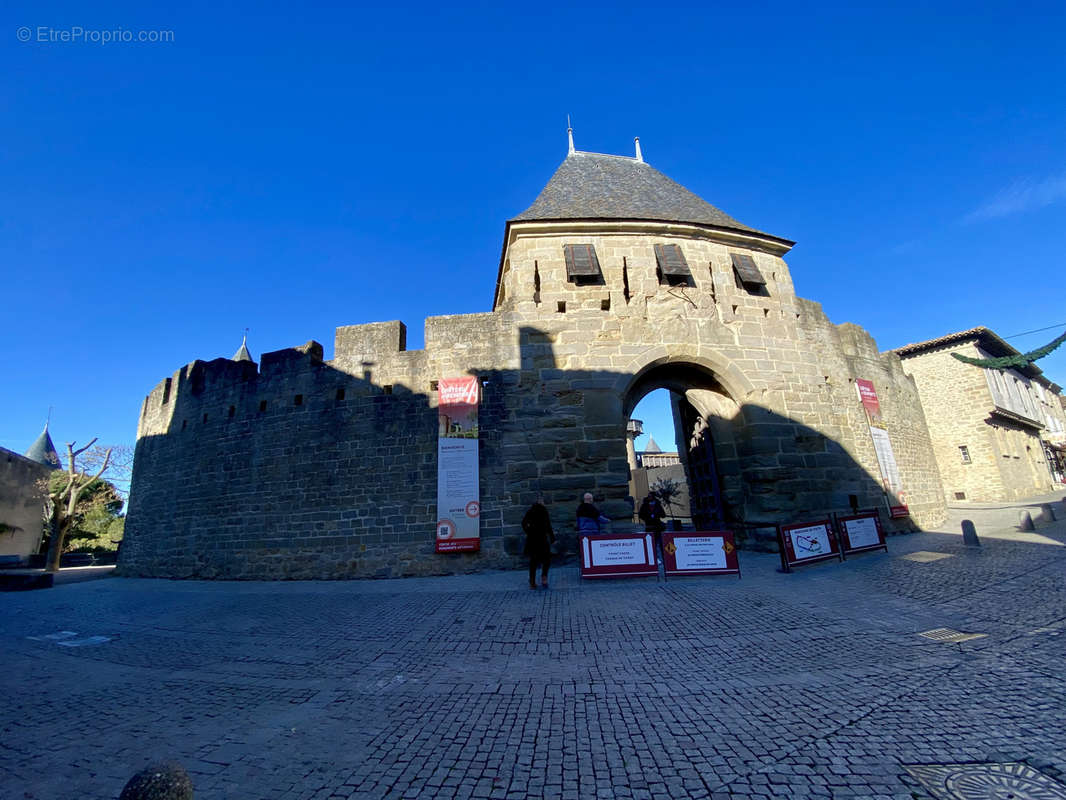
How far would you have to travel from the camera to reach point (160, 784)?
1.71m

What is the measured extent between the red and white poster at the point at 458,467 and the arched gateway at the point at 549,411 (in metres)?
0.23

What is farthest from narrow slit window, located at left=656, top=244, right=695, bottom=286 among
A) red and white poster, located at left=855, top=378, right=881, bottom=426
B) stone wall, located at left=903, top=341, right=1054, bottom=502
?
stone wall, located at left=903, top=341, right=1054, bottom=502

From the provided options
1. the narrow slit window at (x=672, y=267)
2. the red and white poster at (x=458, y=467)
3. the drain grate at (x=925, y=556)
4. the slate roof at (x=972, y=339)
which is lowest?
the drain grate at (x=925, y=556)

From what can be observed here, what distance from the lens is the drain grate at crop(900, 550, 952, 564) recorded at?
24.6 feet

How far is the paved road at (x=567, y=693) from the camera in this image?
2.35 m

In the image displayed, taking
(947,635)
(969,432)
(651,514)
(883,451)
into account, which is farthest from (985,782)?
(969,432)

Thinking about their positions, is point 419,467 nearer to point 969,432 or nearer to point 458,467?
point 458,467

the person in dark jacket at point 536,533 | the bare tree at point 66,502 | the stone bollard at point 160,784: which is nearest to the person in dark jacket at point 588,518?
the person in dark jacket at point 536,533

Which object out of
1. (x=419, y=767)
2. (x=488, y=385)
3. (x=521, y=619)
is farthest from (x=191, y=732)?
(x=488, y=385)

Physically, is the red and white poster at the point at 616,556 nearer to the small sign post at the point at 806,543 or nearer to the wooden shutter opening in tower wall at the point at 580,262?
the small sign post at the point at 806,543

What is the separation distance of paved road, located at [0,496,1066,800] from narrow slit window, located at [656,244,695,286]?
25.1ft

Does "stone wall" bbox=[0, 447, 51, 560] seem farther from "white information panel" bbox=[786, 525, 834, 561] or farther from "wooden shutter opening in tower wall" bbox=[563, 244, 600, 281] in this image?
"white information panel" bbox=[786, 525, 834, 561]

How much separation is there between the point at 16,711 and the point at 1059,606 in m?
10.0

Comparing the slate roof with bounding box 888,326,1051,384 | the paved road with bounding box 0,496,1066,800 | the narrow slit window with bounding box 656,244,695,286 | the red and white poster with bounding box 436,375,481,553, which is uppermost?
the slate roof with bounding box 888,326,1051,384
